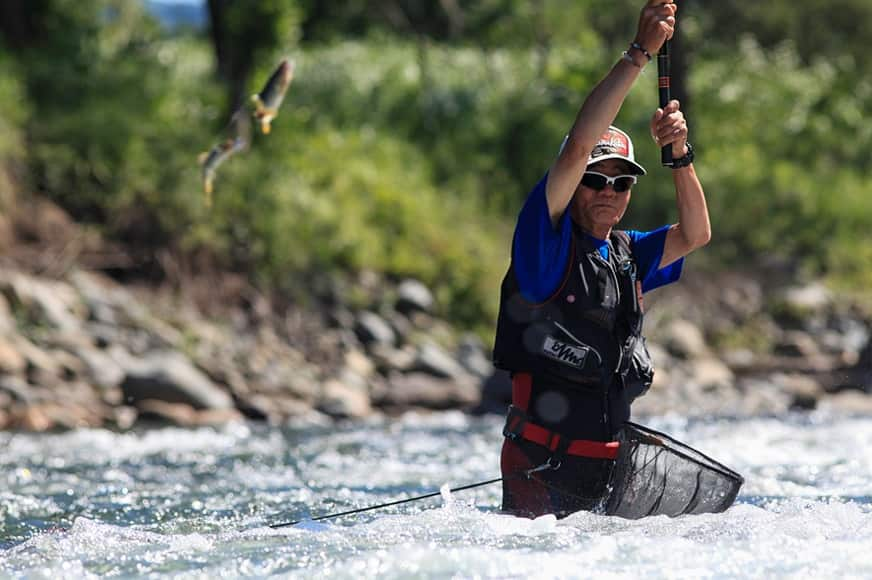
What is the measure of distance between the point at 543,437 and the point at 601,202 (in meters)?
0.86

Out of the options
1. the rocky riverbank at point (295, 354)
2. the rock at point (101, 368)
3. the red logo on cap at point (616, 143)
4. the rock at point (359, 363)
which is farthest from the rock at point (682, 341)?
the red logo on cap at point (616, 143)

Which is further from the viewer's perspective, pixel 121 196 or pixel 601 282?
pixel 121 196

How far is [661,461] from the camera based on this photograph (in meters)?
5.36

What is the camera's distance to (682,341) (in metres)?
15.4

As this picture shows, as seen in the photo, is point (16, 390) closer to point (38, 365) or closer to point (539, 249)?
point (38, 365)

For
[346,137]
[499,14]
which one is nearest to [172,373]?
[346,137]

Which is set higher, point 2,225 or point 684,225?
point 2,225

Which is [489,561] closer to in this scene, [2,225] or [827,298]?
[2,225]

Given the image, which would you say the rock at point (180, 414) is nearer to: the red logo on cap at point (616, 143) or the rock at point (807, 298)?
the red logo on cap at point (616, 143)

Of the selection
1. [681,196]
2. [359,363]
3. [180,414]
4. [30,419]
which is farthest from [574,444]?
[359,363]

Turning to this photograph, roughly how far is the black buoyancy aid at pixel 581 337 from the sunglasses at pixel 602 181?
0.17 meters

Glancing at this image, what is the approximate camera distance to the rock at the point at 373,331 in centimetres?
1434

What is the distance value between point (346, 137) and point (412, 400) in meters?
6.03

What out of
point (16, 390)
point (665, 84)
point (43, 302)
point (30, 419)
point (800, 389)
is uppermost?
point (43, 302)
